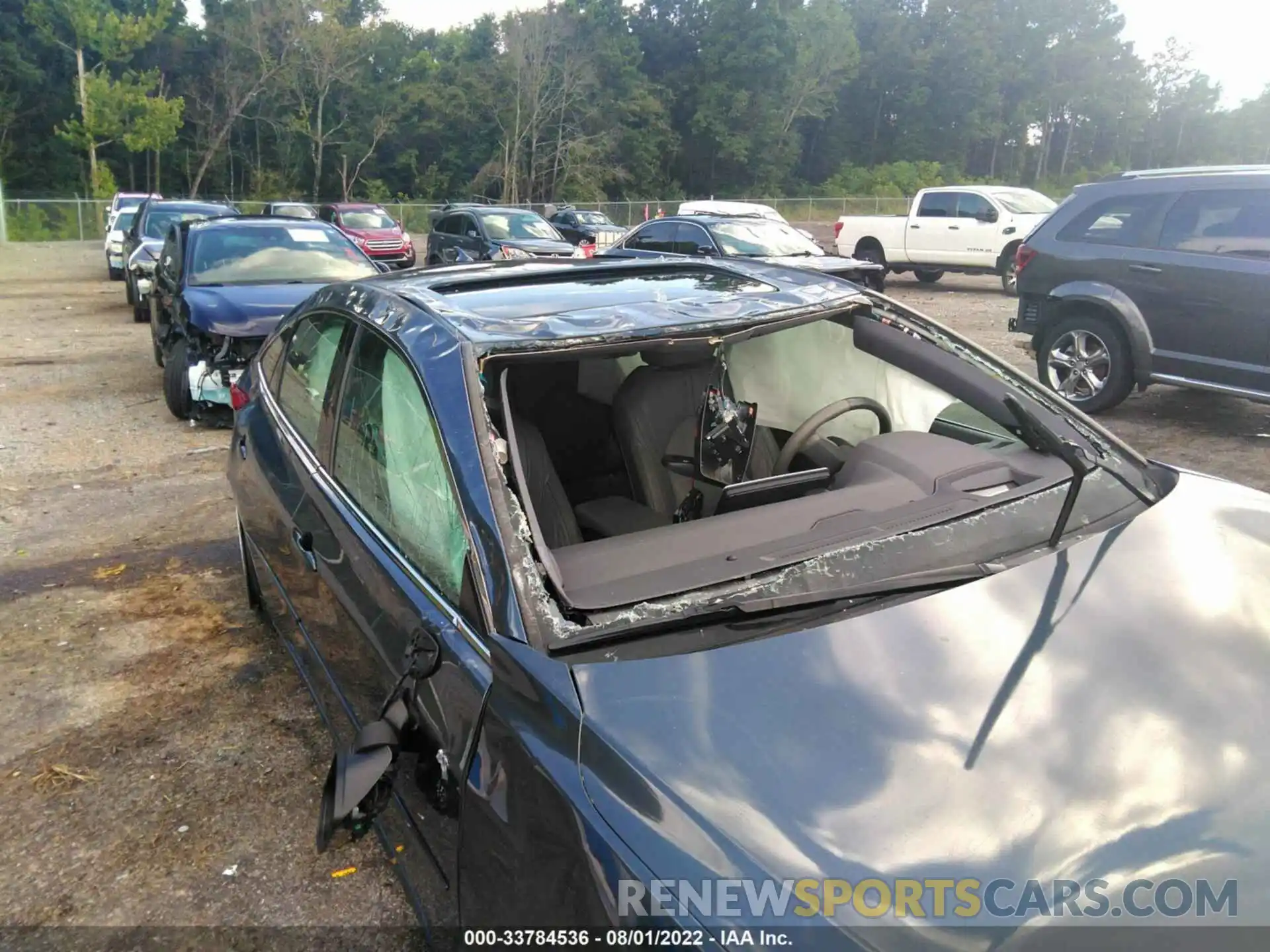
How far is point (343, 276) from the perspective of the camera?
8.99 meters

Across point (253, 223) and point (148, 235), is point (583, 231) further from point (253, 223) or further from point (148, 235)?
point (253, 223)

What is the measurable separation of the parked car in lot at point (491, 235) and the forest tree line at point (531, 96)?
32.5 meters

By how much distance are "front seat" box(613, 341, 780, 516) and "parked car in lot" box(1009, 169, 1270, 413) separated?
5705mm

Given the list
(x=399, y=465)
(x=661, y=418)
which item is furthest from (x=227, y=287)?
(x=399, y=465)

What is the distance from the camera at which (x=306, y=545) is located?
9.71 feet

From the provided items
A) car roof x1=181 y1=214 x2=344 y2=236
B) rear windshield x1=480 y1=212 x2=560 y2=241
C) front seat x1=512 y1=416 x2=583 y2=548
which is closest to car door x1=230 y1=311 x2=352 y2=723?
front seat x1=512 y1=416 x2=583 y2=548

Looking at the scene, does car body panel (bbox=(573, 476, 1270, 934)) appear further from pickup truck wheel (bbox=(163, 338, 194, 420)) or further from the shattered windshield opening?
pickup truck wheel (bbox=(163, 338, 194, 420))

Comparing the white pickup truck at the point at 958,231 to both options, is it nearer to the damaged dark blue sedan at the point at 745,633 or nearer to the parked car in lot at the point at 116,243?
the damaged dark blue sedan at the point at 745,633

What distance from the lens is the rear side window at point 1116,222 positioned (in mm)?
7730

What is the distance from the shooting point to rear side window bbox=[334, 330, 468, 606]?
2182 mm

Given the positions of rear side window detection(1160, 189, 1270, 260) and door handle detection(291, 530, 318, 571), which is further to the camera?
rear side window detection(1160, 189, 1270, 260)

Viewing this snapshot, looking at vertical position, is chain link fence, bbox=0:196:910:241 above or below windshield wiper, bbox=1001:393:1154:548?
above

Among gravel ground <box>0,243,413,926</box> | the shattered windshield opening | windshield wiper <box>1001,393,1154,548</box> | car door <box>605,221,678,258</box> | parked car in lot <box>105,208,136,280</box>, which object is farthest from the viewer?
parked car in lot <box>105,208,136,280</box>

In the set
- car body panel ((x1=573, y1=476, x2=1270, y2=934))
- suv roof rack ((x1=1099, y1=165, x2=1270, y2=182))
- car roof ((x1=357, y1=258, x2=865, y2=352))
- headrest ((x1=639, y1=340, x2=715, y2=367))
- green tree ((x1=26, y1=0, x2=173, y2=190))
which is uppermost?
green tree ((x1=26, y1=0, x2=173, y2=190))
